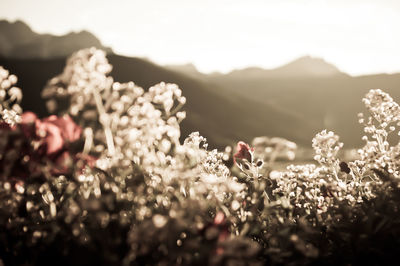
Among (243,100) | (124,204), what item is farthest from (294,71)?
(124,204)

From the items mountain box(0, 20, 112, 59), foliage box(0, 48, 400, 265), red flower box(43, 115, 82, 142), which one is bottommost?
mountain box(0, 20, 112, 59)

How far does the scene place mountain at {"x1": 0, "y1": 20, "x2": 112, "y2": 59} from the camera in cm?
7621

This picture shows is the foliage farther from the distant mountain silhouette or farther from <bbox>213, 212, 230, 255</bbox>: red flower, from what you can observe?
the distant mountain silhouette

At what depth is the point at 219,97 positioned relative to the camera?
174 ft

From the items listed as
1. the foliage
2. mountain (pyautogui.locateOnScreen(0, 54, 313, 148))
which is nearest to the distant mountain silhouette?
mountain (pyautogui.locateOnScreen(0, 54, 313, 148))

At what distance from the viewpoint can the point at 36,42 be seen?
85.1 meters

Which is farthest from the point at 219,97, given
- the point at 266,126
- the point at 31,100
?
the point at 31,100

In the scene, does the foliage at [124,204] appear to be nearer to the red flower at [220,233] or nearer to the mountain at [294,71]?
the red flower at [220,233]

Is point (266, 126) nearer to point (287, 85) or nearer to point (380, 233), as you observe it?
point (287, 85)

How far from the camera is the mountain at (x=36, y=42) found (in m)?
76.2

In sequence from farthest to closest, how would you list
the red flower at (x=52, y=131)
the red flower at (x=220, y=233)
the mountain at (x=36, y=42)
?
the mountain at (x=36, y=42) < the red flower at (x=52, y=131) < the red flower at (x=220, y=233)

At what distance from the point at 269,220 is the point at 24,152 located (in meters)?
1.21

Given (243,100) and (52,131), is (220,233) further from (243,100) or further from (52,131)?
(243,100)

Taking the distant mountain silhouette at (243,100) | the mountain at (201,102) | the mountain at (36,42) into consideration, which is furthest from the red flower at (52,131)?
the mountain at (36,42)
